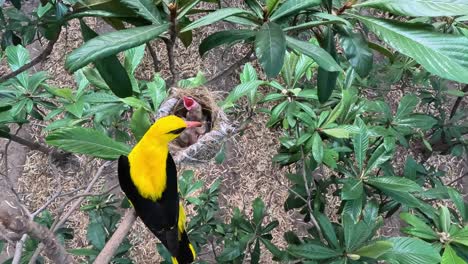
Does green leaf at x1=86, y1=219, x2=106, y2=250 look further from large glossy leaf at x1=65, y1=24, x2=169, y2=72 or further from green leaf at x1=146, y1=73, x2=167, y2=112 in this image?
large glossy leaf at x1=65, y1=24, x2=169, y2=72

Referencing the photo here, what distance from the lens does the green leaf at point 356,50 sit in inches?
28.6

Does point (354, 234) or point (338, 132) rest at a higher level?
point (338, 132)

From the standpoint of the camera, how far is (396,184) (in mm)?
1035

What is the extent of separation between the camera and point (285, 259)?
1.17m

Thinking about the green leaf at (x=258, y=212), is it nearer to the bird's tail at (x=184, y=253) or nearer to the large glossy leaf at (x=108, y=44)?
the bird's tail at (x=184, y=253)

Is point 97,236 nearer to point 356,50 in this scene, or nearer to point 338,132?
point 338,132

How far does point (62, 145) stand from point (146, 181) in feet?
0.75

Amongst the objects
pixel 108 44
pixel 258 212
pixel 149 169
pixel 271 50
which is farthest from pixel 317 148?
pixel 108 44

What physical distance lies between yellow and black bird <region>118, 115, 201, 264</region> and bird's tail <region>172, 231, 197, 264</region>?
10cm

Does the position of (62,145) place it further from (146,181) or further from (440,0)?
(440,0)

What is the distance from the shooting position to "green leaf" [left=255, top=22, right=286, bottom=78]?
604mm

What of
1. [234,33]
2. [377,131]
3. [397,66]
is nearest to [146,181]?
[234,33]

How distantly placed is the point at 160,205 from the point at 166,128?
0.22m

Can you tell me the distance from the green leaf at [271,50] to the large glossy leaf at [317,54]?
6 centimetres
